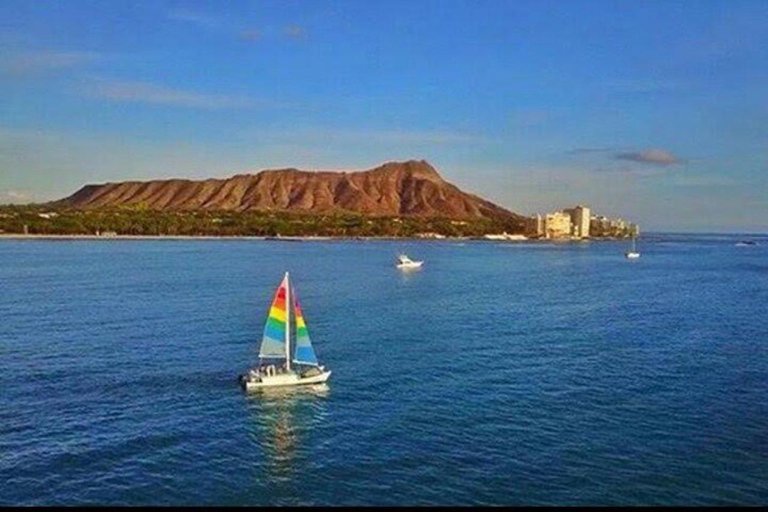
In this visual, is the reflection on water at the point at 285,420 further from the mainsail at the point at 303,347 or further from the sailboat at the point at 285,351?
the mainsail at the point at 303,347

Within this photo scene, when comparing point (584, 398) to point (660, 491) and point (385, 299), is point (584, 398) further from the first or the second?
point (385, 299)

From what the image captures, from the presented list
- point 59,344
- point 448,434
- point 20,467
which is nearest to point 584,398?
point 448,434

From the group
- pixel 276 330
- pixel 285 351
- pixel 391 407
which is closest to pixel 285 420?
pixel 391 407

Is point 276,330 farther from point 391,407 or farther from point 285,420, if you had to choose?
point 391,407

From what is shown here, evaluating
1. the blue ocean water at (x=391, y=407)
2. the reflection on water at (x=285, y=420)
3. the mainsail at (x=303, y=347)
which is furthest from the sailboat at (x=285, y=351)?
the blue ocean water at (x=391, y=407)

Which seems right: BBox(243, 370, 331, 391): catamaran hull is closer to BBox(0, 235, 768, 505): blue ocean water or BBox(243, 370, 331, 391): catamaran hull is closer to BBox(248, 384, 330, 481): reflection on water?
BBox(248, 384, 330, 481): reflection on water
